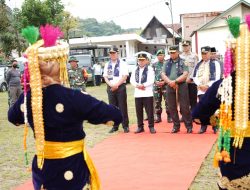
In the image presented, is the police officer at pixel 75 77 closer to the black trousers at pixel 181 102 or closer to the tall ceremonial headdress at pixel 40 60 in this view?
the black trousers at pixel 181 102

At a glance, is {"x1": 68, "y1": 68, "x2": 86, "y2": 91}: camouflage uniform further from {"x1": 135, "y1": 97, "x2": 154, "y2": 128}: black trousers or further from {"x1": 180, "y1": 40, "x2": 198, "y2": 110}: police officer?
{"x1": 180, "y1": 40, "x2": 198, "y2": 110}: police officer

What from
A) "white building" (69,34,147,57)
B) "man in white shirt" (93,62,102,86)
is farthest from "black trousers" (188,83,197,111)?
"white building" (69,34,147,57)

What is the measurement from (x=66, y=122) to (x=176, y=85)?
5363 millimetres

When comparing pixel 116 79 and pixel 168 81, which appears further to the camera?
pixel 116 79

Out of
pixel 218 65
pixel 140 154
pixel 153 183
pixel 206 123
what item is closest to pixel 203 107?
pixel 206 123

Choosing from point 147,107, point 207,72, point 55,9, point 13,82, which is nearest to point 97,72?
point 55,9

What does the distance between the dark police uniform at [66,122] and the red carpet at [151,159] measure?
6.57 ft

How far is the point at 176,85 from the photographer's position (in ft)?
27.3

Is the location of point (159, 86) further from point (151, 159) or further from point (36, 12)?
point (36, 12)

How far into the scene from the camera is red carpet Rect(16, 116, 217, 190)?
536 cm

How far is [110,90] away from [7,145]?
7.73 feet

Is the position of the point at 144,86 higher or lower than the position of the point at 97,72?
higher

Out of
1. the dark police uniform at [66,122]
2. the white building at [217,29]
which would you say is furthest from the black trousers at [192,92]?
the white building at [217,29]

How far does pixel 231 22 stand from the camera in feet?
10.3
